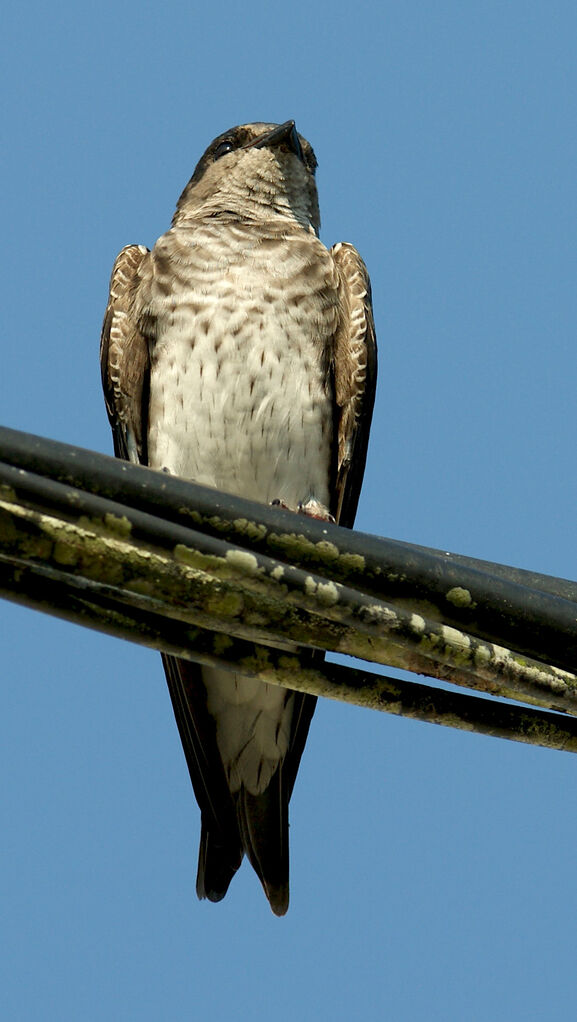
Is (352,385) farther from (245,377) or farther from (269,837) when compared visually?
(269,837)

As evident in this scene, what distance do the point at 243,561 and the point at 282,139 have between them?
5724 millimetres

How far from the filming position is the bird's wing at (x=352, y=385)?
6.78 m

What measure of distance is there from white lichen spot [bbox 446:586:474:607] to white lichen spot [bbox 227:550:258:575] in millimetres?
442

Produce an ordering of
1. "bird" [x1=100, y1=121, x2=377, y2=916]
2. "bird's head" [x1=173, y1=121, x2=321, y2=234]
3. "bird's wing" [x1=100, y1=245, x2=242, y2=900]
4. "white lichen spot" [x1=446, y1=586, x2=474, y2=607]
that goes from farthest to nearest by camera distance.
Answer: "bird's head" [x1=173, y1=121, x2=321, y2=234], "bird" [x1=100, y1=121, x2=377, y2=916], "bird's wing" [x1=100, y1=245, x2=242, y2=900], "white lichen spot" [x1=446, y1=586, x2=474, y2=607]

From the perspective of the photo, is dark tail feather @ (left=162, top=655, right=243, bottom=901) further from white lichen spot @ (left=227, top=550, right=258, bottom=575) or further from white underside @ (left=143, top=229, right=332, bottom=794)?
white lichen spot @ (left=227, top=550, right=258, bottom=575)

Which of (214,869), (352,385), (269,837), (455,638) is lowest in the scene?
(214,869)

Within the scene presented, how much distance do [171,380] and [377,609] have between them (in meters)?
3.87

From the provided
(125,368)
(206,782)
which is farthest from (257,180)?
(206,782)

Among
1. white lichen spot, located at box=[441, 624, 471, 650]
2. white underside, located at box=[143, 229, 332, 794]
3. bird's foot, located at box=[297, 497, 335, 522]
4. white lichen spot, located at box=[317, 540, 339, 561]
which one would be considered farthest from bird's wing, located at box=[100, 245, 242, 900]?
white lichen spot, located at box=[317, 540, 339, 561]

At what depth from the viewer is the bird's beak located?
26.2ft

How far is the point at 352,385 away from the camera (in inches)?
267

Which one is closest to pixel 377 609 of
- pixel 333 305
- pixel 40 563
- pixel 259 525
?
pixel 259 525

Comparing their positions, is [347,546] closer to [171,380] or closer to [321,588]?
[321,588]

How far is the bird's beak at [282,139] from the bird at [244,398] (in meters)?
1.04
